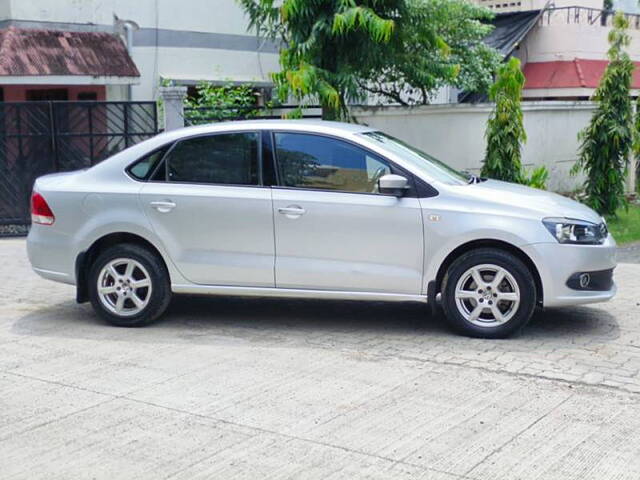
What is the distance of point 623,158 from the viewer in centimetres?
1343

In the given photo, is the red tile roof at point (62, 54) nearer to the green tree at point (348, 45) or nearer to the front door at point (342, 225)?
the green tree at point (348, 45)

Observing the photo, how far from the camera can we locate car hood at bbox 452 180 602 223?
6793mm

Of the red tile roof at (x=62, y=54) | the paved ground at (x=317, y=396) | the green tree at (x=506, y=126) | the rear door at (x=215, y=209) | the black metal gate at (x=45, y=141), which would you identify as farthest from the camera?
the red tile roof at (x=62, y=54)

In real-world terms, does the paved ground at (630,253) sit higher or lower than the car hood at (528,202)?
lower

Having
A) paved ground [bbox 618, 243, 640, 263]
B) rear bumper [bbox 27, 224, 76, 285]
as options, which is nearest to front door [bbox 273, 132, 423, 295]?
rear bumper [bbox 27, 224, 76, 285]

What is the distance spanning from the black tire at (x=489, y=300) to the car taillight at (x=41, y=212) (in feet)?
10.9

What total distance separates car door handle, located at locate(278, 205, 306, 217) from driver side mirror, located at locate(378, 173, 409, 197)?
2.13ft

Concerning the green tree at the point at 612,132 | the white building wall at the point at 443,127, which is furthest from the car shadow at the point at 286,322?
the white building wall at the point at 443,127

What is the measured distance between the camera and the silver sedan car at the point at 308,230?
676 centimetres

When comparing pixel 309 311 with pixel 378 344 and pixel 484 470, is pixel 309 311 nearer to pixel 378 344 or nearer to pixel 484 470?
pixel 378 344

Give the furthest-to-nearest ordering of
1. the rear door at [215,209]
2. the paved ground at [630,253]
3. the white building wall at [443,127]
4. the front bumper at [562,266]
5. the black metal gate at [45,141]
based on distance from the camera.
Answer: the white building wall at [443,127] → the black metal gate at [45,141] → the paved ground at [630,253] → the rear door at [215,209] → the front bumper at [562,266]

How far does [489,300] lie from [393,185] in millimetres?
1157

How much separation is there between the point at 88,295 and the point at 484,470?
421cm

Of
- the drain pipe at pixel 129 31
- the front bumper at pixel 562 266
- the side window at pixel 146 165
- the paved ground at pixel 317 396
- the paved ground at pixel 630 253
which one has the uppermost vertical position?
the drain pipe at pixel 129 31
